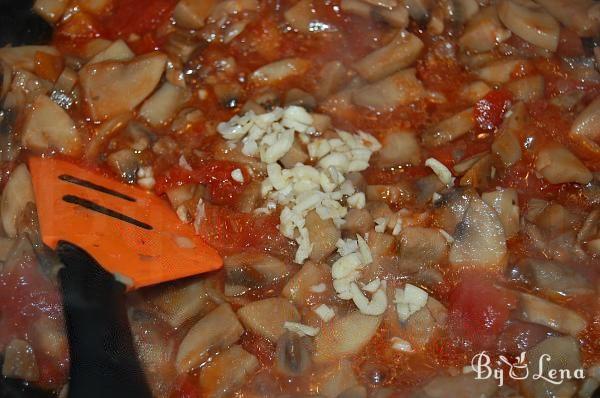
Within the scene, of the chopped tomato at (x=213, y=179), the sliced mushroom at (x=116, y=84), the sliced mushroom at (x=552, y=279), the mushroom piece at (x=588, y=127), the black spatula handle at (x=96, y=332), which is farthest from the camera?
the sliced mushroom at (x=116, y=84)

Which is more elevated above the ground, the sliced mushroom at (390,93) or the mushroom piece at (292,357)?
the sliced mushroom at (390,93)

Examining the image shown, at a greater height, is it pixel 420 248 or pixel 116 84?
pixel 116 84

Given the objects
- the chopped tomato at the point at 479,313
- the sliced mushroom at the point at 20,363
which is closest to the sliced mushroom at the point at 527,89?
the chopped tomato at the point at 479,313

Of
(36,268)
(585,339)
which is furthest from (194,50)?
(585,339)

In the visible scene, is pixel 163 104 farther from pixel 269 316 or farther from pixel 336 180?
pixel 269 316

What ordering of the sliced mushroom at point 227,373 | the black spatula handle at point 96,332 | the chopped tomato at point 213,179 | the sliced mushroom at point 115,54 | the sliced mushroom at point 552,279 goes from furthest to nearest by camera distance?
1. the sliced mushroom at point 115,54
2. the chopped tomato at point 213,179
3. the sliced mushroom at point 552,279
4. the sliced mushroom at point 227,373
5. the black spatula handle at point 96,332

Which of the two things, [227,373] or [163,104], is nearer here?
[227,373]

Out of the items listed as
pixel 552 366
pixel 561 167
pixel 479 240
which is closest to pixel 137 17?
pixel 479 240

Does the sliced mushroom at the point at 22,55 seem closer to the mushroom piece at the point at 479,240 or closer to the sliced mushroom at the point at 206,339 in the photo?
the sliced mushroom at the point at 206,339
